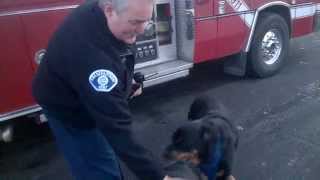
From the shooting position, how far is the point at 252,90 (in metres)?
5.61

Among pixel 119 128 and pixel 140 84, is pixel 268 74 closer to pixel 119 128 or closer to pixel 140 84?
pixel 140 84

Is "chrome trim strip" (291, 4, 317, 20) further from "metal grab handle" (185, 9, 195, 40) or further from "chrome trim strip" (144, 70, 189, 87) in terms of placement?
"chrome trim strip" (144, 70, 189, 87)

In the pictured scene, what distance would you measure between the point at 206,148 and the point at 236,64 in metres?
3.25

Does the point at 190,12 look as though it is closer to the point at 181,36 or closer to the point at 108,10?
the point at 181,36

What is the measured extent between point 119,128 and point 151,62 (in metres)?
3.29

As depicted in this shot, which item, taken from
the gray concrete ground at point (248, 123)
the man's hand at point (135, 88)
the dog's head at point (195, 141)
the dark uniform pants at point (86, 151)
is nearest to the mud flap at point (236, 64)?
the gray concrete ground at point (248, 123)

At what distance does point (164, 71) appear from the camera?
16.0ft

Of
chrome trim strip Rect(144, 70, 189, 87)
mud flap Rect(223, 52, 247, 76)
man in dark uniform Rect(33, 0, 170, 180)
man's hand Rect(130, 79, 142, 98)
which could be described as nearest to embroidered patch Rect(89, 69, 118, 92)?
man in dark uniform Rect(33, 0, 170, 180)

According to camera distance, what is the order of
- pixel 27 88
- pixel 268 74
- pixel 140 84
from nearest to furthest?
→ pixel 140 84 < pixel 27 88 < pixel 268 74

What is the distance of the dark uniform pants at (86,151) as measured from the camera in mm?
2291

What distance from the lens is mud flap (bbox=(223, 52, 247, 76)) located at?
572 centimetres

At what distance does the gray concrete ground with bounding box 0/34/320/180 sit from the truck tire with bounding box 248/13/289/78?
16 centimetres

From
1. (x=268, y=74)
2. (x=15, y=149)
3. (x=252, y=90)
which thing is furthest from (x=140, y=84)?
(x=268, y=74)

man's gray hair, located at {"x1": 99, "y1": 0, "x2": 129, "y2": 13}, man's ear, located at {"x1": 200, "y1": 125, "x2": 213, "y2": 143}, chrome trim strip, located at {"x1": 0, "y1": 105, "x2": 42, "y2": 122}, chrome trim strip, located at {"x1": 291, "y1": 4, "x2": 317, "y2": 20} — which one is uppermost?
man's gray hair, located at {"x1": 99, "y1": 0, "x2": 129, "y2": 13}
